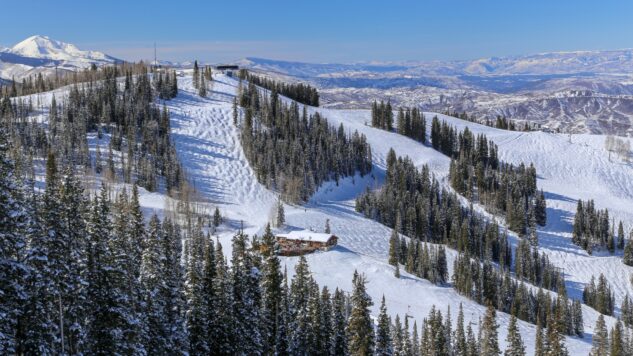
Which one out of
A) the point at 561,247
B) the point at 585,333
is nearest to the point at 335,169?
the point at 561,247

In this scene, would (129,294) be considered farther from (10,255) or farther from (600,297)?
(600,297)

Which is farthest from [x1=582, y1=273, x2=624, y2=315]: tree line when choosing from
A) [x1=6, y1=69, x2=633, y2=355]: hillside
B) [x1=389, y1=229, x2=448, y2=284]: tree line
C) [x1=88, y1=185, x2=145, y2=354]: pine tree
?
[x1=88, y1=185, x2=145, y2=354]: pine tree

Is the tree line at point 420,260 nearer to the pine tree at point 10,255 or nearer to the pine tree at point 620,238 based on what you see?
the pine tree at point 620,238

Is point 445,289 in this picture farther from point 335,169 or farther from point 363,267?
point 335,169

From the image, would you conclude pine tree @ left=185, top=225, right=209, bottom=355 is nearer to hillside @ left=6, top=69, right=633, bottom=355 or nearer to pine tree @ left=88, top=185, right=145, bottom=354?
pine tree @ left=88, top=185, right=145, bottom=354

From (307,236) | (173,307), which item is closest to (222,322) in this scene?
(173,307)

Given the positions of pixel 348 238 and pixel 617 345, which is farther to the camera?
pixel 348 238
